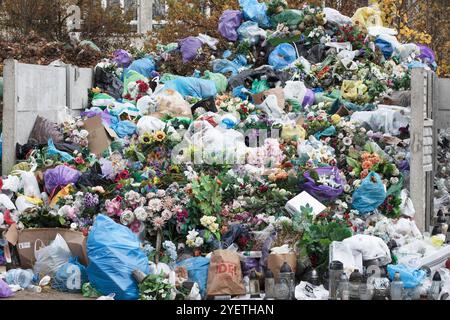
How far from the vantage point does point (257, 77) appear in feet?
45.6

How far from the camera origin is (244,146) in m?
11.2

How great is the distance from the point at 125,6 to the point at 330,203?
23838mm

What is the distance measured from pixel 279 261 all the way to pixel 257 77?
18.3 feet

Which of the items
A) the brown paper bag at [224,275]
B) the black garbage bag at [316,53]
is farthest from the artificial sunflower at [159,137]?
the black garbage bag at [316,53]

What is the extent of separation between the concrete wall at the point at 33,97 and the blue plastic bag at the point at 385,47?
15.8 ft

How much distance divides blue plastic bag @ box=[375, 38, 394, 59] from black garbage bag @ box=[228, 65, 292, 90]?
2.05 meters

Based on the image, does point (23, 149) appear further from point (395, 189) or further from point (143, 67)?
point (395, 189)

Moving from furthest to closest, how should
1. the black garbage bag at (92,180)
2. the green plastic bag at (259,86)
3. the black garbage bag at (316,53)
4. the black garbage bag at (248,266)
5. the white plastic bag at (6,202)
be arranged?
the black garbage bag at (316,53)
the green plastic bag at (259,86)
the black garbage bag at (92,180)
the white plastic bag at (6,202)
the black garbage bag at (248,266)

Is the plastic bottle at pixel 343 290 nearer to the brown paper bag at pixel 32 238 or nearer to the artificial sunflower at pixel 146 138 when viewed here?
the brown paper bag at pixel 32 238

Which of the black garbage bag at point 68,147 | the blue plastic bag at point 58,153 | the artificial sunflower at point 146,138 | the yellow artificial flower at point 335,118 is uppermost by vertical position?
the yellow artificial flower at point 335,118

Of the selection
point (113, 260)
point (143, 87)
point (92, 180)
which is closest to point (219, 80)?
point (143, 87)

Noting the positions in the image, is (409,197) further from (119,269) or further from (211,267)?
(119,269)

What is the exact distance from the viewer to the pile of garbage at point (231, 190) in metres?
8.62

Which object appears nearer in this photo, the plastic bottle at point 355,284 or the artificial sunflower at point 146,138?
the plastic bottle at point 355,284
